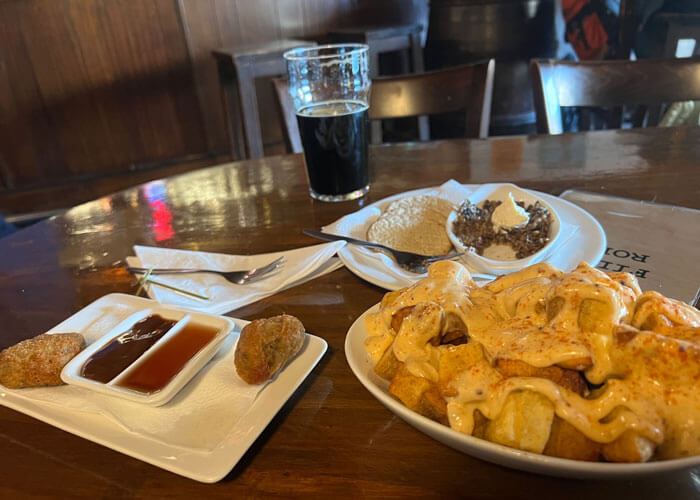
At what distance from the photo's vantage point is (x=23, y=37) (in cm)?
395

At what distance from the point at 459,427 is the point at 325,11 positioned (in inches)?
194


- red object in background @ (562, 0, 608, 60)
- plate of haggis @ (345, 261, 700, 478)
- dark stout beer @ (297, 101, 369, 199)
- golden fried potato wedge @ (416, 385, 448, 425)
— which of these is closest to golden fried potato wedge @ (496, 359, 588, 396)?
plate of haggis @ (345, 261, 700, 478)

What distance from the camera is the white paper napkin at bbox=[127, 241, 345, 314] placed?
3.79 ft

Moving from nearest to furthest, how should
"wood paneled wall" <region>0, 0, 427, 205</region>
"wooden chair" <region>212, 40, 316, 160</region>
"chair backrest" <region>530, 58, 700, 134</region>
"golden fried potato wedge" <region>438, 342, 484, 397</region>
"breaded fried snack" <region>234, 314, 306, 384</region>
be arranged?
"golden fried potato wedge" <region>438, 342, 484, 397</region> < "breaded fried snack" <region>234, 314, 306, 384</region> < "chair backrest" <region>530, 58, 700, 134</region> < "wooden chair" <region>212, 40, 316, 160</region> < "wood paneled wall" <region>0, 0, 427, 205</region>

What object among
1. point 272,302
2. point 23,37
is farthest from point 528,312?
point 23,37

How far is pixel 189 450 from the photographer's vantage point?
2.40ft

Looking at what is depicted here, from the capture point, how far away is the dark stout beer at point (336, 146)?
157 centimetres

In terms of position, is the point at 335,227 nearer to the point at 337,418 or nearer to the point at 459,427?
the point at 337,418

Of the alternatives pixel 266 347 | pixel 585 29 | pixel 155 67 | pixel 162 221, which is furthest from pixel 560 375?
pixel 155 67

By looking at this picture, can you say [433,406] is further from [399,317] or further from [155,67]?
[155,67]

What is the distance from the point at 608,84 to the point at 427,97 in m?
0.75

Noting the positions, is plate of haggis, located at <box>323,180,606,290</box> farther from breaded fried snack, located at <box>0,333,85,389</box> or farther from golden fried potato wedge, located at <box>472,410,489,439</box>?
breaded fried snack, located at <box>0,333,85,389</box>

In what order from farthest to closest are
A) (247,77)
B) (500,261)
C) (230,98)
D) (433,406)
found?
(230,98), (247,77), (500,261), (433,406)

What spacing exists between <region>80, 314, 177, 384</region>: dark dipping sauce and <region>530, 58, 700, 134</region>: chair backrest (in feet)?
5.92
